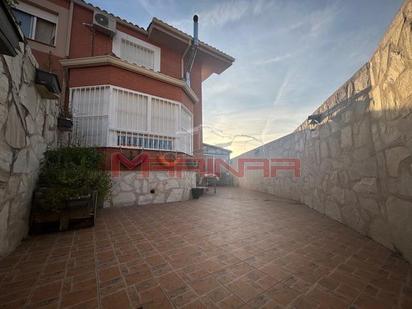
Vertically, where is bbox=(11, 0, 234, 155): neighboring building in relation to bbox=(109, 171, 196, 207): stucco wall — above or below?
above

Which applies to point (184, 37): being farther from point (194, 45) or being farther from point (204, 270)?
point (204, 270)

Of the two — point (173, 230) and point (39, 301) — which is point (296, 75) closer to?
point (173, 230)

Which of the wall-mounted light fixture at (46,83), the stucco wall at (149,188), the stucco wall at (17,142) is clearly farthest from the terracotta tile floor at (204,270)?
the wall-mounted light fixture at (46,83)

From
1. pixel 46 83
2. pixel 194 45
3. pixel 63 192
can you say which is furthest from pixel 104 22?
pixel 63 192

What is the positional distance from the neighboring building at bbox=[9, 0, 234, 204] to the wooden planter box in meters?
1.60

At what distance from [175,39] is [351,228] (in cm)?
842

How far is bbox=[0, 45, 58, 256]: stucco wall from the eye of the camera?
1832mm

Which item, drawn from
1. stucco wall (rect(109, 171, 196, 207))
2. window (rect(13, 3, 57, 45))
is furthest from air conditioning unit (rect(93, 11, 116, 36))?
stucco wall (rect(109, 171, 196, 207))

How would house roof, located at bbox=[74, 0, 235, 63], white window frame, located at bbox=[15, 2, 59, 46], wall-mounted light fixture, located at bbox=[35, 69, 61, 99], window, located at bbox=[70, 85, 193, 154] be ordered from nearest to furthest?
1. wall-mounted light fixture, located at bbox=[35, 69, 61, 99]
2. window, located at bbox=[70, 85, 193, 154]
3. white window frame, located at bbox=[15, 2, 59, 46]
4. house roof, located at bbox=[74, 0, 235, 63]

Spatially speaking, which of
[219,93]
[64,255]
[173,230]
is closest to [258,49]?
[219,93]

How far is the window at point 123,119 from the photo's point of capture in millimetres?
4734

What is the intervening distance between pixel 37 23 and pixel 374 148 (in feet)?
32.8

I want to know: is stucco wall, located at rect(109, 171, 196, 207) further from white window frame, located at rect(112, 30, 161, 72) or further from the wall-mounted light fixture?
white window frame, located at rect(112, 30, 161, 72)

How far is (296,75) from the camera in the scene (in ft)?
21.9
